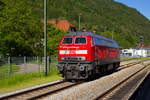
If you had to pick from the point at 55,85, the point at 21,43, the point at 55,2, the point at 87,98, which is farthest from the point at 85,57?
the point at 55,2

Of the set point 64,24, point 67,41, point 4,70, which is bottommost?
point 4,70

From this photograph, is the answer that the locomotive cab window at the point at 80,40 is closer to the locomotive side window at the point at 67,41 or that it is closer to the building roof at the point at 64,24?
the locomotive side window at the point at 67,41

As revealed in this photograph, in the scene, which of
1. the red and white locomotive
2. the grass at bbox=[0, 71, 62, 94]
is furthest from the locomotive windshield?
the grass at bbox=[0, 71, 62, 94]

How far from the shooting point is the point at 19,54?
2850 cm

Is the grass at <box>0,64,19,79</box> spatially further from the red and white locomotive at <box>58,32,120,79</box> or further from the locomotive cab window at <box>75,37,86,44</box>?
the locomotive cab window at <box>75,37,86,44</box>

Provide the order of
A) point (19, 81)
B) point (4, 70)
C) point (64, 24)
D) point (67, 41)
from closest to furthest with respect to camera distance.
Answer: point (19, 81) → point (4, 70) → point (67, 41) → point (64, 24)

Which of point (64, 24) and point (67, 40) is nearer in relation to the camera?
point (67, 40)

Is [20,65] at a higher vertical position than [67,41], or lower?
lower

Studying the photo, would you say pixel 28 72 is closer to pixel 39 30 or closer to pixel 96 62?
pixel 96 62

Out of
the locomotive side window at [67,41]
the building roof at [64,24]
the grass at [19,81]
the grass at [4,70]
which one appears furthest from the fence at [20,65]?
the building roof at [64,24]

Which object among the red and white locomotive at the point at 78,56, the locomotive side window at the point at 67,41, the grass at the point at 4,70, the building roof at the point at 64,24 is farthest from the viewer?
the building roof at the point at 64,24

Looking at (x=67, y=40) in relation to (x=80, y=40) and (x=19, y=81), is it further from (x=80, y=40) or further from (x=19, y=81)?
(x=19, y=81)

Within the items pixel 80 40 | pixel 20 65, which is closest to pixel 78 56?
pixel 80 40

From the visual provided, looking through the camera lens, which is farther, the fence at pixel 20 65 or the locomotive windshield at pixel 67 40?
the locomotive windshield at pixel 67 40
